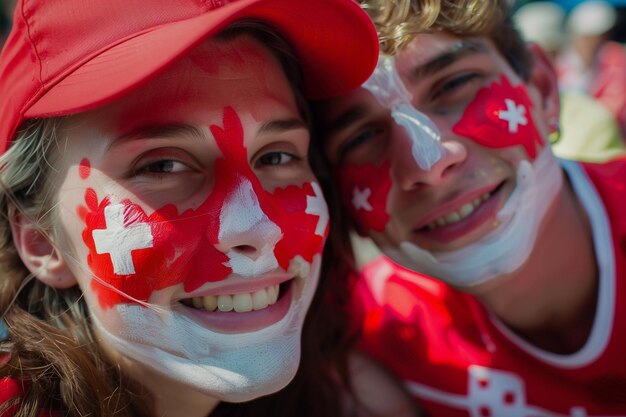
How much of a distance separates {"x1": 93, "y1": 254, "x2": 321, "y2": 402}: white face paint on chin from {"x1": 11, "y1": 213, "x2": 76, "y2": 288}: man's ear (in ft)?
0.47

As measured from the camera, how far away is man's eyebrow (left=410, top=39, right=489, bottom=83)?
1.92 meters

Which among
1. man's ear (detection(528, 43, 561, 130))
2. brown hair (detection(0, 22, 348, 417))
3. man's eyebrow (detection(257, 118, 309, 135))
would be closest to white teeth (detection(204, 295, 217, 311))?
brown hair (detection(0, 22, 348, 417))

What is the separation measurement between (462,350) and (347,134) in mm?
936

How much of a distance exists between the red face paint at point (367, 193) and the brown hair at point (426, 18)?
1.17 ft

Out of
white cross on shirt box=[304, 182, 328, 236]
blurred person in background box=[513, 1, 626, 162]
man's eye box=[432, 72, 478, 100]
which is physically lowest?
blurred person in background box=[513, 1, 626, 162]

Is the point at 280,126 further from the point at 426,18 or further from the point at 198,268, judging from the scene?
the point at 426,18

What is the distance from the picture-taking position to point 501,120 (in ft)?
6.52

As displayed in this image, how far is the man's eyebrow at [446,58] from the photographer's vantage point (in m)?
1.92

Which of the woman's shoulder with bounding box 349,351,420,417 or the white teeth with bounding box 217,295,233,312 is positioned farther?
the woman's shoulder with bounding box 349,351,420,417

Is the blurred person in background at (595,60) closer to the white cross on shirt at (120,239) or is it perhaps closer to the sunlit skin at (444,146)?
the sunlit skin at (444,146)

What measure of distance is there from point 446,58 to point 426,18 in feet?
0.43

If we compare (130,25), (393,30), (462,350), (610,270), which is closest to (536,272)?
(610,270)

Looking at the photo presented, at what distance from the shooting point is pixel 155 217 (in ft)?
4.97

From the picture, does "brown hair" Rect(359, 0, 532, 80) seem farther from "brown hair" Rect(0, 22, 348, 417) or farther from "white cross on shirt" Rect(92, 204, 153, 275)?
"white cross on shirt" Rect(92, 204, 153, 275)
